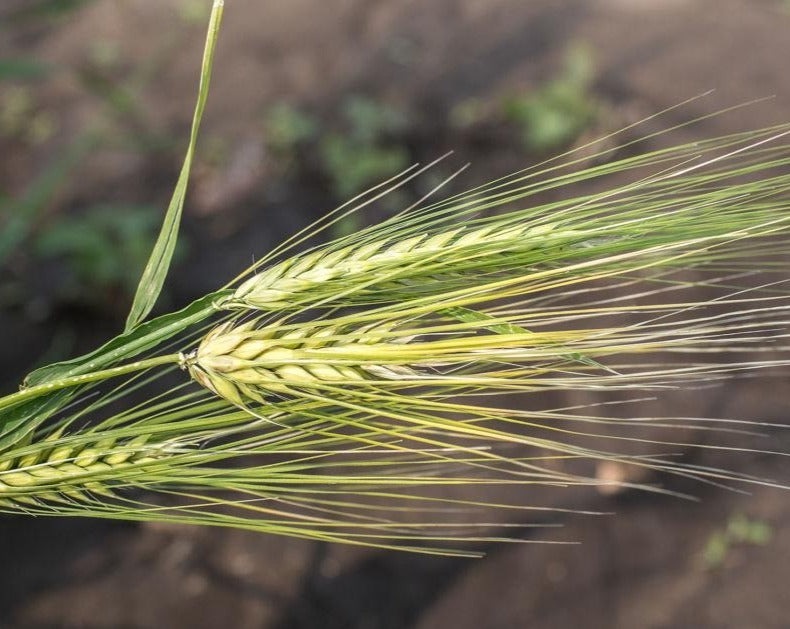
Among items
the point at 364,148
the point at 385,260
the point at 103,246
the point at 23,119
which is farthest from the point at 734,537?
the point at 23,119

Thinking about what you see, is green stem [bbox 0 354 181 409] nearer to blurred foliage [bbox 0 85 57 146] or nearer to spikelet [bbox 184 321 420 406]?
spikelet [bbox 184 321 420 406]

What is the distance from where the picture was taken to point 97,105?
3406mm

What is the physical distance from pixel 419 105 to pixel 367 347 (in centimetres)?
267

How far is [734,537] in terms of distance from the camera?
1.88 meters

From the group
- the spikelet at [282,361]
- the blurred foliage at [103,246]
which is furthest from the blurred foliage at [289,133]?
the spikelet at [282,361]

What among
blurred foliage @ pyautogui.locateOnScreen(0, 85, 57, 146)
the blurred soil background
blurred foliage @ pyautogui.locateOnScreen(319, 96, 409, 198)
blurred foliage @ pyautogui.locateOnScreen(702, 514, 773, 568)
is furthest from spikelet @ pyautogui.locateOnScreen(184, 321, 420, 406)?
blurred foliage @ pyautogui.locateOnScreen(0, 85, 57, 146)

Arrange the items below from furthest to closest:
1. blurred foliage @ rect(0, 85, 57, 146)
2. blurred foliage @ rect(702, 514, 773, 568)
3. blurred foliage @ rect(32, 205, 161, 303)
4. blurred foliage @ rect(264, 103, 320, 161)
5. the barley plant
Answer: blurred foliage @ rect(0, 85, 57, 146)
blurred foliage @ rect(264, 103, 320, 161)
blurred foliage @ rect(32, 205, 161, 303)
blurred foliage @ rect(702, 514, 773, 568)
the barley plant

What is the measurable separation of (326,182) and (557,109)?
960 millimetres

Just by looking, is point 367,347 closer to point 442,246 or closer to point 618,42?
point 442,246

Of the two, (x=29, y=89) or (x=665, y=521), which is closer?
(x=665, y=521)

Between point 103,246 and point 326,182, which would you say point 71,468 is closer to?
point 103,246

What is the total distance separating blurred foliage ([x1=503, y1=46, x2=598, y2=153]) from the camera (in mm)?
2771

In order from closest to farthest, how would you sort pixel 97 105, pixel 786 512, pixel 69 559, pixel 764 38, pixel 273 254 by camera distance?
pixel 273 254, pixel 786 512, pixel 69 559, pixel 764 38, pixel 97 105

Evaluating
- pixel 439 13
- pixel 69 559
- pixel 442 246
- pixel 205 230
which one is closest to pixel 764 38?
pixel 439 13
